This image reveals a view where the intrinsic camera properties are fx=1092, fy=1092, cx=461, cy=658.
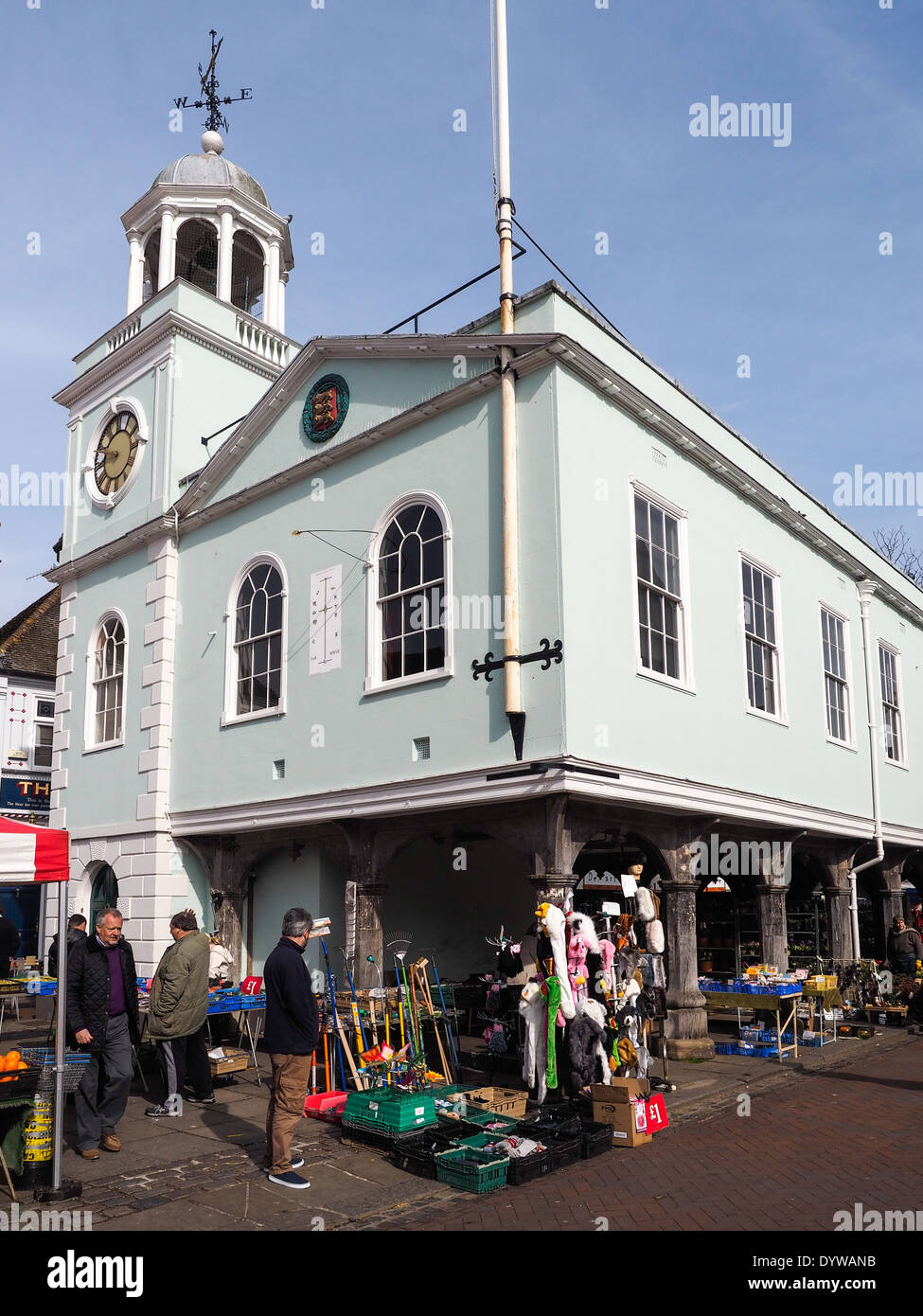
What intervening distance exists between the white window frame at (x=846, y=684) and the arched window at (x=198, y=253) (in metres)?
12.4

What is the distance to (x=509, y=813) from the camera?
38.1ft

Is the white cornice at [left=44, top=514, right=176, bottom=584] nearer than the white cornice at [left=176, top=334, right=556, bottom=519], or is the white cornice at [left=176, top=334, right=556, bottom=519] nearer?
the white cornice at [left=176, top=334, right=556, bottom=519]

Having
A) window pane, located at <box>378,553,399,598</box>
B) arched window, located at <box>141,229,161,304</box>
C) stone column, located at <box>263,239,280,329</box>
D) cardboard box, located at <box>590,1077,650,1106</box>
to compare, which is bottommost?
cardboard box, located at <box>590,1077,650,1106</box>

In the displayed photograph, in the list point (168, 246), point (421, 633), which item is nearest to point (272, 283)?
point (168, 246)

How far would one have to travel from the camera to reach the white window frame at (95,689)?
1739 centimetres

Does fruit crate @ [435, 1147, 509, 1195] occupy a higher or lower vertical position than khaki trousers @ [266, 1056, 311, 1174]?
lower

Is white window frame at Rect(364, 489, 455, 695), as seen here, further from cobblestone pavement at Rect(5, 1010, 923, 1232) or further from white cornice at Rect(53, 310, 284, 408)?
white cornice at Rect(53, 310, 284, 408)

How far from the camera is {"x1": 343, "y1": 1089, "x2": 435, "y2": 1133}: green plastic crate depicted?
28.9 ft

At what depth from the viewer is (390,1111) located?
29.1 feet

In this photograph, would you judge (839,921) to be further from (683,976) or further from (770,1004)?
(683,976)

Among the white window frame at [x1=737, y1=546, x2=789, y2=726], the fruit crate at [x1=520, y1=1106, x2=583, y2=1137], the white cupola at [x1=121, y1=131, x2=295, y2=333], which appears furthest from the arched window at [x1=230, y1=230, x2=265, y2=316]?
the fruit crate at [x1=520, y1=1106, x2=583, y2=1137]

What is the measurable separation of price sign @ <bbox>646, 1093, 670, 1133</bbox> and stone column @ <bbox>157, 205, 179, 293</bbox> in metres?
14.8

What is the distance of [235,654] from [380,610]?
11.0 feet
